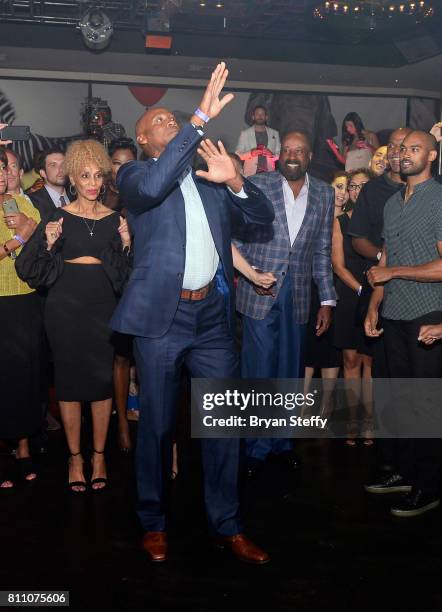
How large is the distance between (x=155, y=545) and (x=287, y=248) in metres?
1.73

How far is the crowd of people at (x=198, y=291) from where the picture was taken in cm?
298

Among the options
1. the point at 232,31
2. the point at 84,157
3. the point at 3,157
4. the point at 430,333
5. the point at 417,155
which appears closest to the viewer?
the point at 430,333

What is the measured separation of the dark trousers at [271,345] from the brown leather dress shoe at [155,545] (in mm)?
1091

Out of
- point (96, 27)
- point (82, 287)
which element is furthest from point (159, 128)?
point (96, 27)

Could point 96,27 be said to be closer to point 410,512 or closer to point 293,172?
point 293,172

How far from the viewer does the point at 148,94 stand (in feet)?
39.0

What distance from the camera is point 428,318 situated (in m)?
3.49

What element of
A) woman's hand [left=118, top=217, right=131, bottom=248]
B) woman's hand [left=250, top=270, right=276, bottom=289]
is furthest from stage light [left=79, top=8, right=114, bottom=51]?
woman's hand [left=250, top=270, right=276, bottom=289]

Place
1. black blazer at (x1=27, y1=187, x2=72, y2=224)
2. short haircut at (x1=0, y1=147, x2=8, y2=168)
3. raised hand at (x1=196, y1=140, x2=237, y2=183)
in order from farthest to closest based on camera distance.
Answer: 1. black blazer at (x1=27, y1=187, x2=72, y2=224)
2. short haircut at (x1=0, y1=147, x2=8, y2=168)
3. raised hand at (x1=196, y1=140, x2=237, y2=183)

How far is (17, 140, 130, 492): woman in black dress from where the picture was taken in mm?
3752

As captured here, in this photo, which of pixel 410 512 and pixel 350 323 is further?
pixel 350 323

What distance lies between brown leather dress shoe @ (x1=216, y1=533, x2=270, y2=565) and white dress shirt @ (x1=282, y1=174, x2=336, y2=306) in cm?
166

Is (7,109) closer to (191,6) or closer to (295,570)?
(191,6)

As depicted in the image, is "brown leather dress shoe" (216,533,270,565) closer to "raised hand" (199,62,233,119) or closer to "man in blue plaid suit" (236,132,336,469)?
"man in blue plaid suit" (236,132,336,469)
